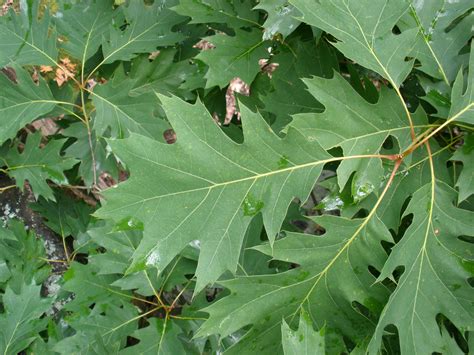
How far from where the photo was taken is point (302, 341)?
123 centimetres

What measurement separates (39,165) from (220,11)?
0.88 m

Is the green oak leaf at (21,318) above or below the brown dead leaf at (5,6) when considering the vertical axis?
below

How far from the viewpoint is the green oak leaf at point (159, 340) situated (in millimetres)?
1723

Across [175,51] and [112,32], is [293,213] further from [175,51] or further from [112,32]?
[112,32]

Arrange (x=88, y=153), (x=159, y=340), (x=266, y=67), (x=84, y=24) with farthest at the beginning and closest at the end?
(x=266, y=67)
(x=88, y=153)
(x=84, y=24)
(x=159, y=340)

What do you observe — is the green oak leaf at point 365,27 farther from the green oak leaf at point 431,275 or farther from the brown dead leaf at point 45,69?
the brown dead leaf at point 45,69

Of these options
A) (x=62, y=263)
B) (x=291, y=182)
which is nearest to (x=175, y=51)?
(x=291, y=182)

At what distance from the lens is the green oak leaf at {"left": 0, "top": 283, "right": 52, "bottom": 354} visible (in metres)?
1.90

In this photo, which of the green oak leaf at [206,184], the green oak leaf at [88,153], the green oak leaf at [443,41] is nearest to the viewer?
the green oak leaf at [206,184]

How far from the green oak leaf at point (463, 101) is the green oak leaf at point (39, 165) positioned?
127 cm

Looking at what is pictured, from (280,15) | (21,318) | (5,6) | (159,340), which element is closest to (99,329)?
(159,340)

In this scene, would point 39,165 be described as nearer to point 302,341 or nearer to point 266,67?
point 266,67

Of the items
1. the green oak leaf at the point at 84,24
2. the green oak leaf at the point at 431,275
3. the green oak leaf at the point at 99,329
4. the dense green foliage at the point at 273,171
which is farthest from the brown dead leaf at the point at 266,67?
the green oak leaf at the point at 99,329

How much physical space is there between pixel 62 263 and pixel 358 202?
142 centimetres
